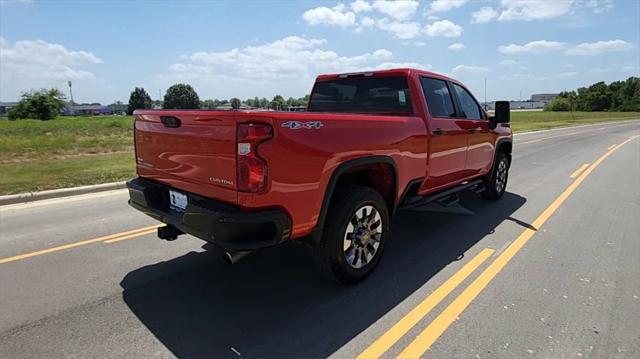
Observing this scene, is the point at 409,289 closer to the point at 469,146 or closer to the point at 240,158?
the point at 240,158

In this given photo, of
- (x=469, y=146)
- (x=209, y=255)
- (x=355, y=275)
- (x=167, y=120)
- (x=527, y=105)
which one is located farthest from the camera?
(x=527, y=105)

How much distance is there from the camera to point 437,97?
5.33m

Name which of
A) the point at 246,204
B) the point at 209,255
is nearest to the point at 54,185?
the point at 209,255

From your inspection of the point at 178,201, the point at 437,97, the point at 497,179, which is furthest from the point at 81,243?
the point at 497,179

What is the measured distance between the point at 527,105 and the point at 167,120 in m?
202

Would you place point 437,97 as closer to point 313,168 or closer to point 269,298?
point 313,168

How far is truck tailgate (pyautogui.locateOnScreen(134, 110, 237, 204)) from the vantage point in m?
3.12

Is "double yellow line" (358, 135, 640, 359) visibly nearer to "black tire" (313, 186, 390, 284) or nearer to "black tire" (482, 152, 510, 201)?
"black tire" (313, 186, 390, 284)

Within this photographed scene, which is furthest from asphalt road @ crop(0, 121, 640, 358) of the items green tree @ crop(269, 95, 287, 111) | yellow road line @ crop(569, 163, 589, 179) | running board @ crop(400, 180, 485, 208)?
Answer: yellow road line @ crop(569, 163, 589, 179)

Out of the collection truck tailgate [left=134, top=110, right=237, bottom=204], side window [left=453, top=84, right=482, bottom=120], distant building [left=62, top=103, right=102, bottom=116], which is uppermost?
side window [left=453, top=84, right=482, bottom=120]

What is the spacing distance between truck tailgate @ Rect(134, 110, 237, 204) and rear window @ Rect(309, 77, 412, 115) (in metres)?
2.34

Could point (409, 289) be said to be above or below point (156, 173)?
below

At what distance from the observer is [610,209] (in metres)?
6.95

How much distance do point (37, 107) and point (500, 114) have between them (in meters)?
71.5
